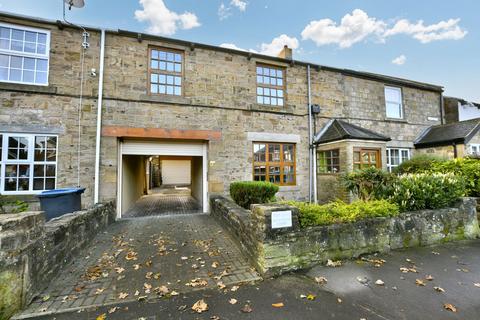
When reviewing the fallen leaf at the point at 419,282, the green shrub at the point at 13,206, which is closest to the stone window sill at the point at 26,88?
the green shrub at the point at 13,206

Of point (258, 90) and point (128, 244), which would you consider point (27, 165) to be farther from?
point (258, 90)

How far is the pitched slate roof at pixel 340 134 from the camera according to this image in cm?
862

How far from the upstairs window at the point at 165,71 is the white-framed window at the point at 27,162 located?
372 centimetres

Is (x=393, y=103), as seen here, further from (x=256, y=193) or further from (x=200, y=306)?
(x=200, y=306)

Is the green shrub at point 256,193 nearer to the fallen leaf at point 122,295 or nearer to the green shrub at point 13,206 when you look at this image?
the fallen leaf at point 122,295

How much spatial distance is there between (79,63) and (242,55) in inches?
232

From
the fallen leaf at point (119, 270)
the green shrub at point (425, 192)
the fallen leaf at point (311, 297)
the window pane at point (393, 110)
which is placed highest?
the window pane at point (393, 110)

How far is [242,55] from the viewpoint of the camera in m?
8.89

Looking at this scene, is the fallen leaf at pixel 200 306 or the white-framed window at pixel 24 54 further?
the white-framed window at pixel 24 54

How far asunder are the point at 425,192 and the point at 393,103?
8.66 m

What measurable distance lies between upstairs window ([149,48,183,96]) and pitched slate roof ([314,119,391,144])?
251 inches

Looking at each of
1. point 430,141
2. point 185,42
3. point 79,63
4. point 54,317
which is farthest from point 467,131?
point 79,63

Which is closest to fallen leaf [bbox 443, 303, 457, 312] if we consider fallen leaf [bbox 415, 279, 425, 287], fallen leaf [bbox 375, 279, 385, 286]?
fallen leaf [bbox 415, 279, 425, 287]

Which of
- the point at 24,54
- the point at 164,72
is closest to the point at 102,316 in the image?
the point at 164,72
